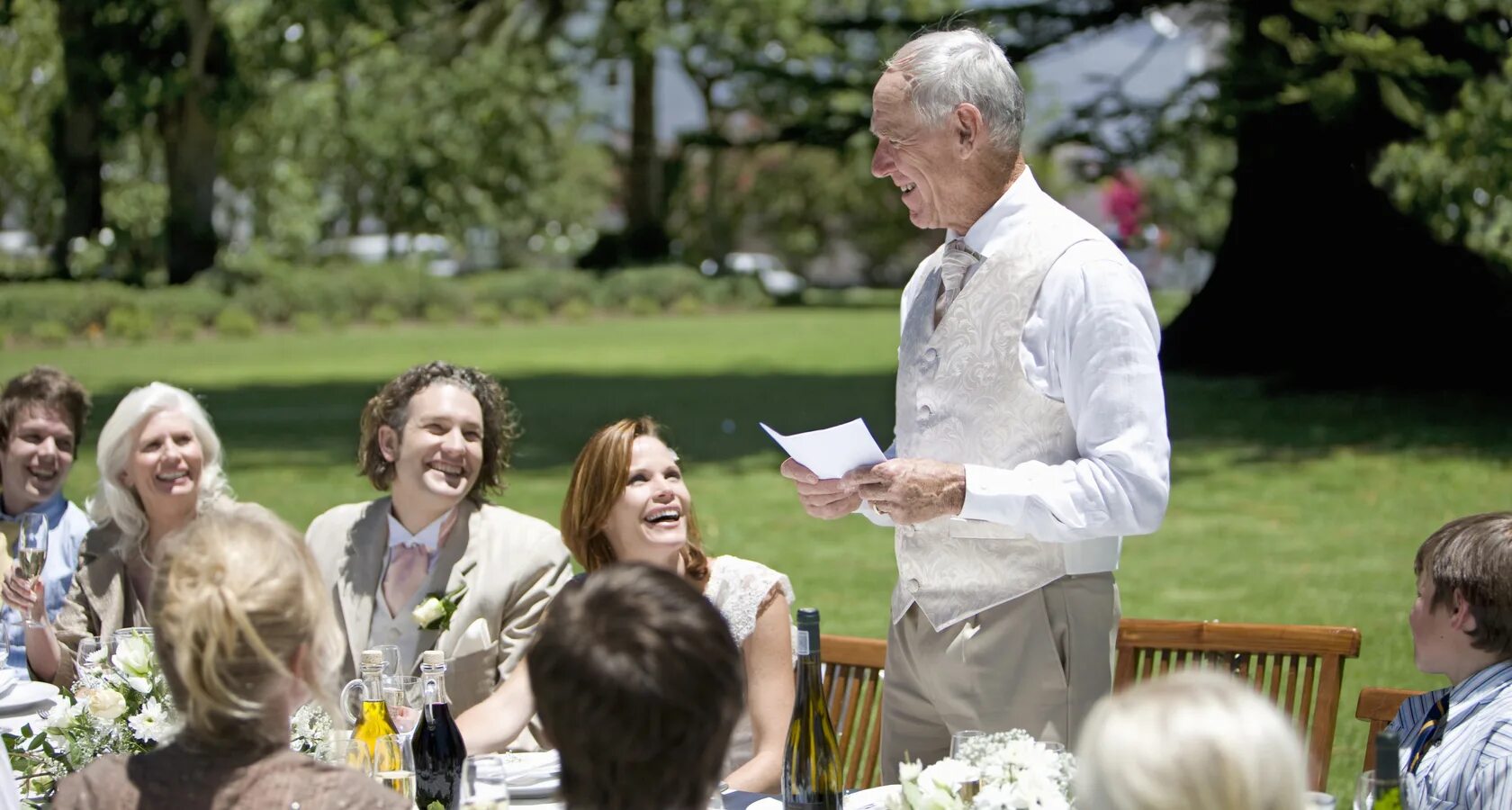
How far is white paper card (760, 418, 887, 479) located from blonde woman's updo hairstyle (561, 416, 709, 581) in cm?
77

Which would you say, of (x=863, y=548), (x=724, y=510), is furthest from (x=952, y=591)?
(x=724, y=510)

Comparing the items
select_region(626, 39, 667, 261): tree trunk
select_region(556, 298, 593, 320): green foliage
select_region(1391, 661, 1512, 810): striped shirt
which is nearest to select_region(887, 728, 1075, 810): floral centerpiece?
select_region(1391, 661, 1512, 810): striped shirt

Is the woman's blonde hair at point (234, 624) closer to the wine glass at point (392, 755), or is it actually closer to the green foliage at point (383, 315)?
the wine glass at point (392, 755)

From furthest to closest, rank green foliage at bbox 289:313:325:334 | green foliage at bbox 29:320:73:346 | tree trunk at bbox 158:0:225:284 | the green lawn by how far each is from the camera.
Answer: green foliage at bbox 289:313:325:334, tree trunk at bbox 158:0:225:284, green foliage at bbox 29:320:73:346, the green lawn

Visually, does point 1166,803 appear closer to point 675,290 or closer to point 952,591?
point 952,591

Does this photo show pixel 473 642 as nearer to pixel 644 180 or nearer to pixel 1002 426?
pixel 1002 426

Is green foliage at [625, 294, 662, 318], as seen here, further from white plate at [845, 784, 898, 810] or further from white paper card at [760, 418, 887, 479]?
white plate at [845, 784, 898, 810]

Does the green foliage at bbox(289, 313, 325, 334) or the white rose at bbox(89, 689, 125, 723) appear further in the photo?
the green foliage at bbox(289, 313, 325, 334)

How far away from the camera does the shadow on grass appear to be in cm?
1542

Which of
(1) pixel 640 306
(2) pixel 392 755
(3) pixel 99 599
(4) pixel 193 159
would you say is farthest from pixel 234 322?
(2) pixel 392 755

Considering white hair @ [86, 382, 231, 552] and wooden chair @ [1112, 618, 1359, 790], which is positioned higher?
white hair @ [86, 382, 231, 552]

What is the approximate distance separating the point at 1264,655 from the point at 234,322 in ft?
98.1

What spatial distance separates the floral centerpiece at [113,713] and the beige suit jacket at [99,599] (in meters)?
1.53

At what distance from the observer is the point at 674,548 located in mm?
4039
